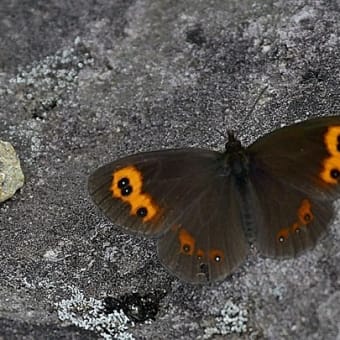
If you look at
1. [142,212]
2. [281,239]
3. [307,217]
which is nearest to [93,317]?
[142,212]

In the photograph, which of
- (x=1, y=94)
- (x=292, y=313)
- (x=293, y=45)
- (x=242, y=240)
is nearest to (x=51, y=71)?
(x=1, y=94)

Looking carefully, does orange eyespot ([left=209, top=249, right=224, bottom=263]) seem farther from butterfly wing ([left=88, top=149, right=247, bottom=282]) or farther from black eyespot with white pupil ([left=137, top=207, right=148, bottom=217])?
black eyespot with white pupil ([left=137, top=207, right=148, bottom=217])

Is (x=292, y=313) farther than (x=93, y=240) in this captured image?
No

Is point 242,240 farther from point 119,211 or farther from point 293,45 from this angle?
point 293,45

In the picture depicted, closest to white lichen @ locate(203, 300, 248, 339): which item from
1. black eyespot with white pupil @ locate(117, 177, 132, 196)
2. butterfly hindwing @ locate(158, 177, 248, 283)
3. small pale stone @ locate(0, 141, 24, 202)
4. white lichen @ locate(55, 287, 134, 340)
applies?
butterfly hindwing @ locate(158, 177, 248, 283)

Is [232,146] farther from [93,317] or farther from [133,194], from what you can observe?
[93,317]

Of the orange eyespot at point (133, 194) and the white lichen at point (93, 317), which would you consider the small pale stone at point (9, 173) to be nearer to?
the white lichen at point (93, 317)
